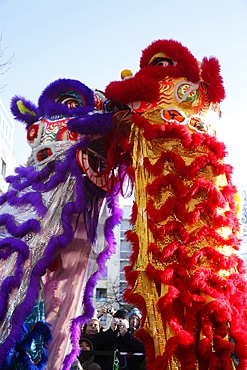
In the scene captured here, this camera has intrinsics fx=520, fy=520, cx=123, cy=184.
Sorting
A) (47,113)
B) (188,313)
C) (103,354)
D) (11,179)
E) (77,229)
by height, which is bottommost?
(188,313)

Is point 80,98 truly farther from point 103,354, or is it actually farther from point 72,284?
point 103,354

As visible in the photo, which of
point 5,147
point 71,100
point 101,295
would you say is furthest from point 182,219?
point 101,295

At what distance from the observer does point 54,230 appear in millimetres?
4004

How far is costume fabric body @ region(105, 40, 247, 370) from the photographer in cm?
295

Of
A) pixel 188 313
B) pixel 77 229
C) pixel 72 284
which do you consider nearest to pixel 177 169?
pixel 188 313

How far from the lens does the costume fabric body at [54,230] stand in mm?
3789

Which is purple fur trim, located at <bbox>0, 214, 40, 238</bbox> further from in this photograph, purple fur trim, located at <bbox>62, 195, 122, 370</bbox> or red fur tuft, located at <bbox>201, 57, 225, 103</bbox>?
red fur tuft, located at <bbox>201, 57, 225, 103</bbox>

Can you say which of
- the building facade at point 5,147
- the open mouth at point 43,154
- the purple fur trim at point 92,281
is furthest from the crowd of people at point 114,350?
the building facade at point 5,147

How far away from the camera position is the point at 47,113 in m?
4.48

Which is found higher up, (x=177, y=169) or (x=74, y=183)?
(x=74, y=183)

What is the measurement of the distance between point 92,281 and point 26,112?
1629 mm

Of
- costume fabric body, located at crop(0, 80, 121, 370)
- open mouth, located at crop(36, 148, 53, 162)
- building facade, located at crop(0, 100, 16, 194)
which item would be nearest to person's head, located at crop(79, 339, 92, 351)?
costume fabric body, located at crop(0, 80, 121, 370)

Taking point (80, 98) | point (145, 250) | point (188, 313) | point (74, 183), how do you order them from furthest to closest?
point (80, 98) → point (74, 183) → point (145, 250) → point (188, 313)

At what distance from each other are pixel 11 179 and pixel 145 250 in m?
1.73
